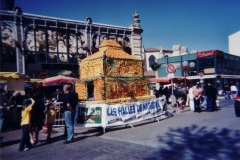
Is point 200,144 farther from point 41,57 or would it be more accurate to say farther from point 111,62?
point 41,57

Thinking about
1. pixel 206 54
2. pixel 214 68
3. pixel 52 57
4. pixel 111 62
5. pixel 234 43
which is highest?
pixel 234 43

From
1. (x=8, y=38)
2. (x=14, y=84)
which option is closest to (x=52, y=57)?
(x=8, y=38)

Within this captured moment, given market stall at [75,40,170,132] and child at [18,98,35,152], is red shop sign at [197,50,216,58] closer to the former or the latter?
market stall at [75,40,170,132]

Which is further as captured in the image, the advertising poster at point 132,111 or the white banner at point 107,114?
the advertising poster at point 132,111

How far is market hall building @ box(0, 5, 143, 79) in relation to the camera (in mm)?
19438

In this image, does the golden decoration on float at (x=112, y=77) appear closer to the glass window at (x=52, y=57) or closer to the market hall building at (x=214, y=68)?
the glass window at (x=52, y=57)

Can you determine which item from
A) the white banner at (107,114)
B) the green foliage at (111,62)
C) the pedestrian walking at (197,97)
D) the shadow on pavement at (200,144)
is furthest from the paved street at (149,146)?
the pedestrian walking at (197,97)

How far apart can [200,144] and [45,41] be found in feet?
63.8

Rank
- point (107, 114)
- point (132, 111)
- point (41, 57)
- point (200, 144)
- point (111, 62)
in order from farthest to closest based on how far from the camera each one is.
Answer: point (41, 57), point (111, 62), point (132, 111), point (107, 114), point (200, 144)

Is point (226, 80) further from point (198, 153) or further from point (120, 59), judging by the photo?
point (198, 153)

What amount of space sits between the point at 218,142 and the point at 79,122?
5.21m

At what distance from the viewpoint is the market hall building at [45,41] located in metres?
19.4

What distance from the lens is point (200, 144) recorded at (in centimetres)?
580

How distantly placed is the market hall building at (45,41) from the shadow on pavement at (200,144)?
16.9 meters
